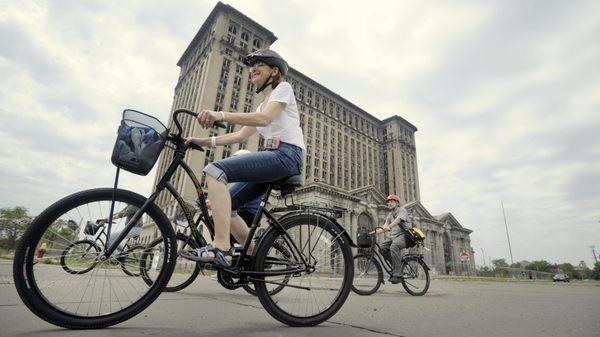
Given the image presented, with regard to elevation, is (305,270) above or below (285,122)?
below

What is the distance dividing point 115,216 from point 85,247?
331 mm

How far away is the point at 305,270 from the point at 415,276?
4592 millimetres

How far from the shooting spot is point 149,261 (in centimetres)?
280

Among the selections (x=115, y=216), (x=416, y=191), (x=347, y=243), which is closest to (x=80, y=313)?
(x=115, y=216)

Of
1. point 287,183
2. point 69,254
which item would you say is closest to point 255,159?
point 287,183

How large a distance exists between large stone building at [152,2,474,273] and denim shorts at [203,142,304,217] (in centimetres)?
3040

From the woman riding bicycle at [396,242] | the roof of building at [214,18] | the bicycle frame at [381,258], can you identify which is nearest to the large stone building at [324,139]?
the roof of building at [214,18]

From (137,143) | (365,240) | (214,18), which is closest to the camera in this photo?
(137,143)

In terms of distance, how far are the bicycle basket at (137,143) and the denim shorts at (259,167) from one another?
0.41m

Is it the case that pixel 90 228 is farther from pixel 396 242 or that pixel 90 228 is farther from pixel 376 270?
pixel 396 242

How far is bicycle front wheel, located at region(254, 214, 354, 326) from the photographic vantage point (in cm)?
229

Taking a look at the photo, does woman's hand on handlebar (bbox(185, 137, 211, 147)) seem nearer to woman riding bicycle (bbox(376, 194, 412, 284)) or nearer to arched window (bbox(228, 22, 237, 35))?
woman riding bicycle (bbox(376, 194, 412, 284))

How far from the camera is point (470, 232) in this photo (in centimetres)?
7350

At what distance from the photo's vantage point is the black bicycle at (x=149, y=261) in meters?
1.86
